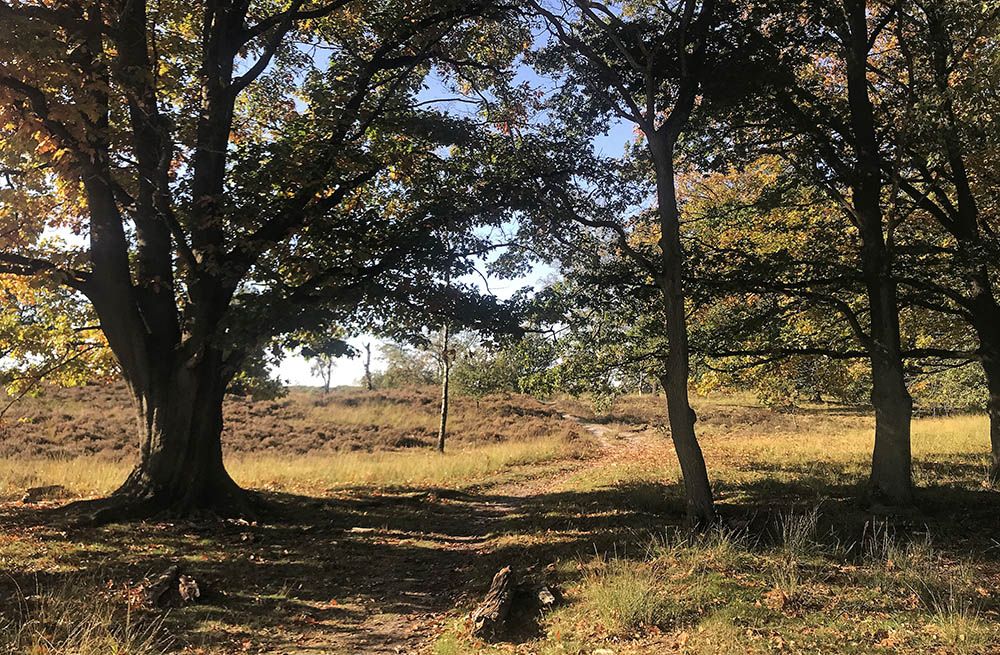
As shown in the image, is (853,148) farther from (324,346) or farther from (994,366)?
(324,346)

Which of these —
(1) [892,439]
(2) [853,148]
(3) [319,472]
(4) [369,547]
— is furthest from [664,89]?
(3) [319,472]

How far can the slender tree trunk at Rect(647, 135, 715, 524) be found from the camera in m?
8.13

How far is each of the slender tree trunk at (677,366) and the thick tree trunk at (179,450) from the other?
7.23 m

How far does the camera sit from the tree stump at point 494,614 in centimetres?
505

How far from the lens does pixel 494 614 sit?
514cm

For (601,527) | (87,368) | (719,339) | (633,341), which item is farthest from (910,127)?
(87,368)

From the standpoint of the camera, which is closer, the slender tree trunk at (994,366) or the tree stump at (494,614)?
the tree stump at (494,614)

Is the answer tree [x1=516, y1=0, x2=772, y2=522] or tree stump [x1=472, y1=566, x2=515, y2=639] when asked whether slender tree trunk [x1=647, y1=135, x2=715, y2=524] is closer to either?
tree [x1=516, y1=0, x2=772, y2=522]

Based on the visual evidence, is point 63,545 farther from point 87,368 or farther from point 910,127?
point 910,127

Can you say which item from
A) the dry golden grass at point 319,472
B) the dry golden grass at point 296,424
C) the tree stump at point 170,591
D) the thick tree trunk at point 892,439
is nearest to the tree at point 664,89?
the thick tree trunk at point 892,439

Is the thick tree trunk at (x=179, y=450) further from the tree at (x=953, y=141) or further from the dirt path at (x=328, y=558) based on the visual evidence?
the tree at (x=953, y=141)

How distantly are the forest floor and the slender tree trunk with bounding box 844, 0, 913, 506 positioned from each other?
2.23 ft

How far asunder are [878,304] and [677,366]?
15.1 ft

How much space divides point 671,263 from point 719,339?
3.75 meters
